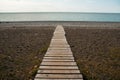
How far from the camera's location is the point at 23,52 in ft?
42.8

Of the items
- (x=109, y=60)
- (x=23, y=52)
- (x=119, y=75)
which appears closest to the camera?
(x=119, y=75)

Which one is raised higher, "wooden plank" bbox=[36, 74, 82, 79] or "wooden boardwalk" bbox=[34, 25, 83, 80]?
"wooden boardwalk" bbox=[34, 25, 83, 80]

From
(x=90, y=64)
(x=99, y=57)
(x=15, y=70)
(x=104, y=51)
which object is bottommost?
(x=15, y=70)

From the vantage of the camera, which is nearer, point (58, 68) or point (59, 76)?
point (59, 76)

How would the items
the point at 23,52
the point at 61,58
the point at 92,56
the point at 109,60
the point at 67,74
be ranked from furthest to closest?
the point at 23,52
the point at 92,56
the point at 109,60
the point at 61,58
the point at 67,74

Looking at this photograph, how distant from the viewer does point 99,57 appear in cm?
1184

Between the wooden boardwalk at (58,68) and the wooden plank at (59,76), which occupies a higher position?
the wooden boardwalk at (58,68)

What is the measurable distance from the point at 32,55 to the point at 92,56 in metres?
3.48

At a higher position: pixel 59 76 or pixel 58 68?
pixel 58 68

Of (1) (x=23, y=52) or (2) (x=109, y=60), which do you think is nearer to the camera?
(2) (x=109, y=60)

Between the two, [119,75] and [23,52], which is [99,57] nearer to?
[119,75]

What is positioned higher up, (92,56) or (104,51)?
(104,51)

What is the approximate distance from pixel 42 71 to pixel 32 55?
446 centimetres

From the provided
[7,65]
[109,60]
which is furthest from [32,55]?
[109,60]
